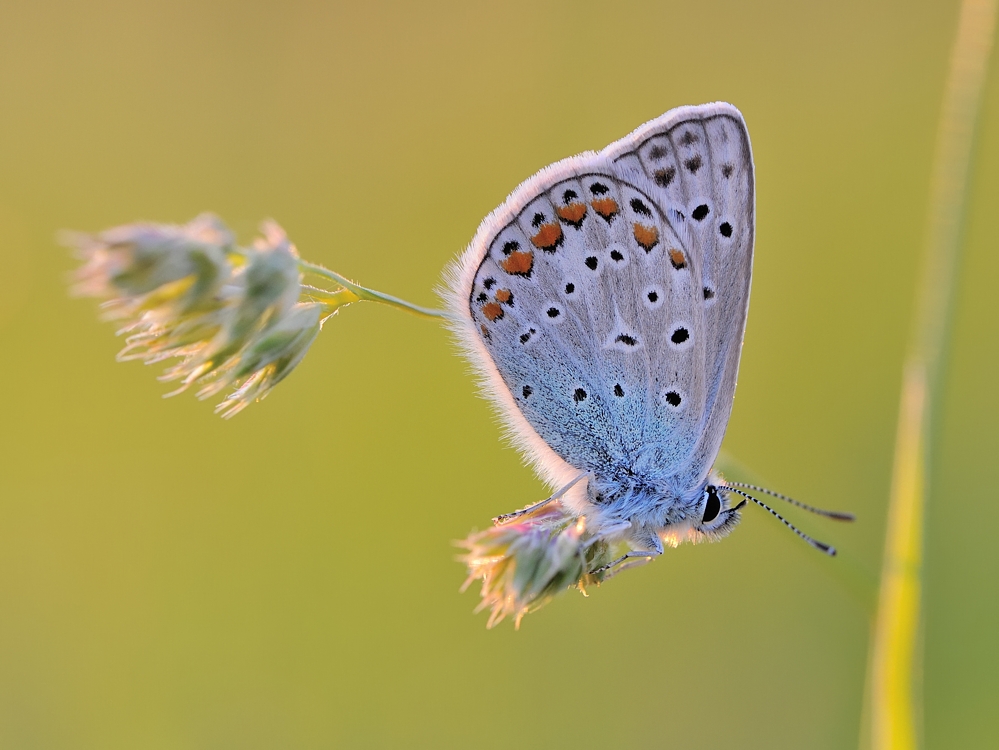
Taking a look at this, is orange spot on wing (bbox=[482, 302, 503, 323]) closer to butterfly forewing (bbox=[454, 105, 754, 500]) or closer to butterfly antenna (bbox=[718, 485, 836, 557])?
butterfly forewing (bbox=[454, 105, 754, 500])

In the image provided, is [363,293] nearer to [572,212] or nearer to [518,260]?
[518,260]

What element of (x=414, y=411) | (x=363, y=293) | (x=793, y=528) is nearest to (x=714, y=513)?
(x=793, y=528)

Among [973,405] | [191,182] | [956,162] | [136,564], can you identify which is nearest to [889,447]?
[973,405]

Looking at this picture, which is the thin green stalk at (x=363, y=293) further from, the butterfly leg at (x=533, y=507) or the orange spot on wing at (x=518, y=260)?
the butterfly leg at (x=533, y=507)

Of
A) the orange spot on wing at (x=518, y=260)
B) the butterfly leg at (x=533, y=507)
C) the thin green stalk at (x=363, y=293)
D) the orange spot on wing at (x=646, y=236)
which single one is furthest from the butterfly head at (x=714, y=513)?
the thin green stalk at (x=363, y=293)

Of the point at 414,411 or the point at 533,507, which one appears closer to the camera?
the point at 533,507

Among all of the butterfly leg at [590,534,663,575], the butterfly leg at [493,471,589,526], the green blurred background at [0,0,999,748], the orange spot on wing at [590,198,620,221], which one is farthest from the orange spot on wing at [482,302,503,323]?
the green blurred background at [0,0,999,748]
